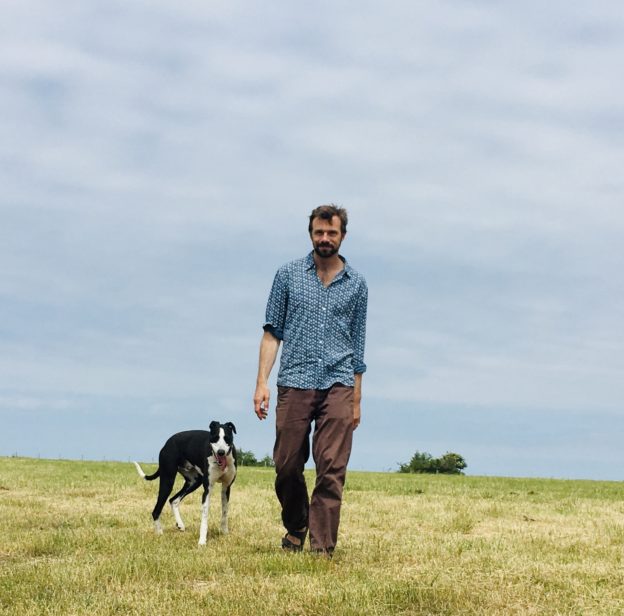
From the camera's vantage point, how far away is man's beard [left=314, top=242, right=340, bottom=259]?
9.38 m

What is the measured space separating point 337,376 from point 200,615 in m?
3.06

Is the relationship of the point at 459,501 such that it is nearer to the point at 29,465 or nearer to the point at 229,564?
the point at 229,564

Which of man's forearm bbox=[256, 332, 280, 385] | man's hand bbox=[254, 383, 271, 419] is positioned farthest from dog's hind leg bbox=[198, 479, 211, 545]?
man's forearm bbox=[256, 332, 280, 385]

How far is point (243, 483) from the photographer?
2217 cm

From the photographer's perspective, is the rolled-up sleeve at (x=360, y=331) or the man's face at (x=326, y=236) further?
the rolled-up sleeve at (x=360, y=331)

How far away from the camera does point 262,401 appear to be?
9.28 m

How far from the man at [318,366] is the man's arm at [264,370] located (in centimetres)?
1

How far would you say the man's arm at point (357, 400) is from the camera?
9.55 metres

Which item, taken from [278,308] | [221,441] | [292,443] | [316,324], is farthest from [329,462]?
[221,441]

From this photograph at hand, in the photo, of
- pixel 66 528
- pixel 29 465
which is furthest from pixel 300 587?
pixel 29 465

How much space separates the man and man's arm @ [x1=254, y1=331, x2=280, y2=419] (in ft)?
0.03

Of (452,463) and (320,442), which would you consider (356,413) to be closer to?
(320,442)

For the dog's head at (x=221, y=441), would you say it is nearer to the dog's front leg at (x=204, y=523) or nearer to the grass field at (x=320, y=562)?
the dog's front leg at (x=204, y=523)

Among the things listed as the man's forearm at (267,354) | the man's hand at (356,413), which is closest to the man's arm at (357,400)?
the man's hand at (356,413)
